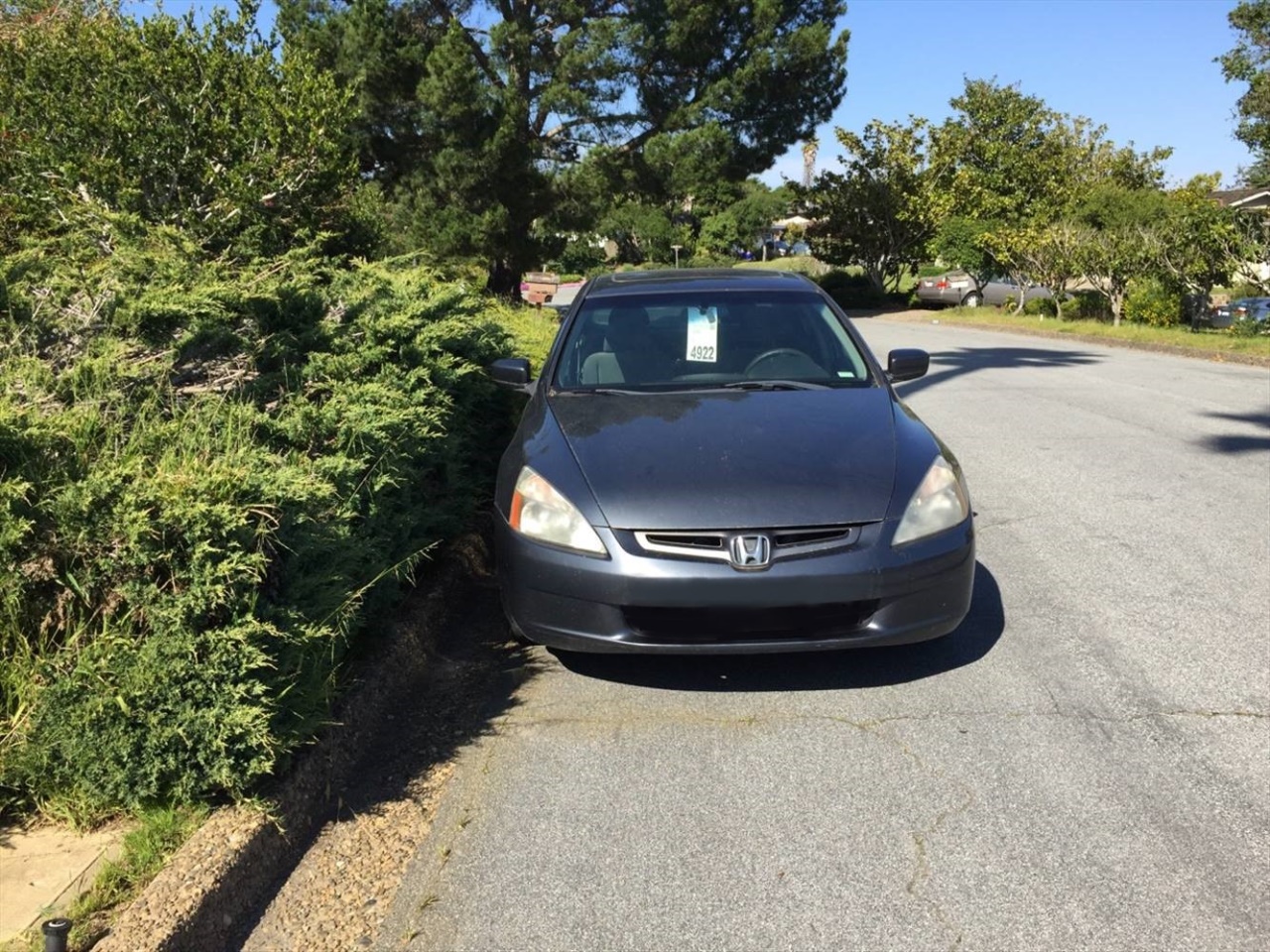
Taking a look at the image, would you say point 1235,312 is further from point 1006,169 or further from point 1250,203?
point 1250,203

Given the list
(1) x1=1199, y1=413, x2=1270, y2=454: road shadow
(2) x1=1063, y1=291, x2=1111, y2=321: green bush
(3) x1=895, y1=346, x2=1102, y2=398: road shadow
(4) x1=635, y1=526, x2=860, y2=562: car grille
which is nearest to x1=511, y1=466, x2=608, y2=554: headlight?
(4) x1=635, y1=526, x2=860, y2=562: car grille

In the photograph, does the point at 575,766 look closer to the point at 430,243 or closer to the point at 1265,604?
the point at 1265,604

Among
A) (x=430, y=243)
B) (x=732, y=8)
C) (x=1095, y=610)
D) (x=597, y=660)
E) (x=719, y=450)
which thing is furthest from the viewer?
(x=732, y=8)

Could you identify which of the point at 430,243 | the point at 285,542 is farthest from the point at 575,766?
the point at 430,243

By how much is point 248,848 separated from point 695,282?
155 inches

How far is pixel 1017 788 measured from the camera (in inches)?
133

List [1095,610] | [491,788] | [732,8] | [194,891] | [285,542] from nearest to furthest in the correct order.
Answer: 1. [194,891]
2. [285,542]
3. [491,788]
4. [1095,610]
5. [732,8]

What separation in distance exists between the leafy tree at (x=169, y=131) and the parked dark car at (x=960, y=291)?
3045 centimetres

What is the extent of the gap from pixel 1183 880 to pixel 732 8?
2955 centimetres

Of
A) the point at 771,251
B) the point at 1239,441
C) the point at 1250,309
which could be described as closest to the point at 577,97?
the point at 1250,309

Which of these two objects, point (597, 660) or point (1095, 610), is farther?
point (1095, 610)

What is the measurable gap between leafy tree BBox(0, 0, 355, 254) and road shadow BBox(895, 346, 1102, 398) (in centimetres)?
825

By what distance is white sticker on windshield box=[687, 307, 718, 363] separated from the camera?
532cm

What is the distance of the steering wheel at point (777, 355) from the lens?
5250 millimetres
